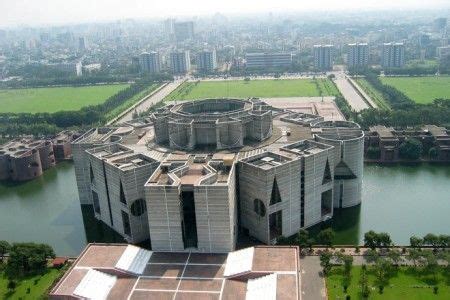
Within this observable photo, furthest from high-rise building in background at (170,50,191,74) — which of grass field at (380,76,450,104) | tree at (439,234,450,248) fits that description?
tree at (439,234,450,248)

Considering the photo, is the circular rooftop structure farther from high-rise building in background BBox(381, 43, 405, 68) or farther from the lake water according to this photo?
high-rise building in background BBox(381, 43, 405, 68)

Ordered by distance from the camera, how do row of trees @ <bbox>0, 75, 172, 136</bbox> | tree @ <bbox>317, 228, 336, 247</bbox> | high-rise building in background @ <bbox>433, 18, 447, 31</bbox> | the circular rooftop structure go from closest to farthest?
tree @ <bbox>317, 228, 336, 247</bbox>, the circular rooftop structure, row of trees @ <bbox>0, 75, 172, 136</bbox>, high-rise building in background @ <bbox>433, 18, 447, 31</bbox>

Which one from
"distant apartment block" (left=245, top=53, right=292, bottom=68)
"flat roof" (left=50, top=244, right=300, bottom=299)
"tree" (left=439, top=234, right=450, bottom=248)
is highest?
"distant apartment block" (left=245, top=53, right=292, bottom=68)

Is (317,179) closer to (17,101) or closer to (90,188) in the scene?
(90,188)

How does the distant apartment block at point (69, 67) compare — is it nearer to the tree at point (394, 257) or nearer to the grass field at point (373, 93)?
the grass field at point (373, 93)

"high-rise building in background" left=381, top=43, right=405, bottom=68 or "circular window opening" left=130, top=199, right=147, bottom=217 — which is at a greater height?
"high-rise building in background" left=381, top=43, right=405, bottom=68

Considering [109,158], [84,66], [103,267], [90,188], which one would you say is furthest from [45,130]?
[84,66]

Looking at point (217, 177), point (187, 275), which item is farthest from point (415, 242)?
point (187, 275)
